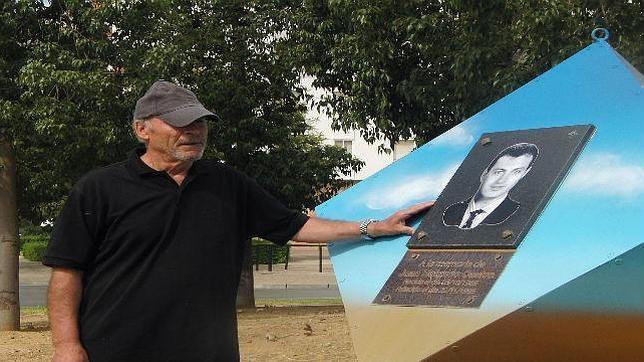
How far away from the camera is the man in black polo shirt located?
3.59 m

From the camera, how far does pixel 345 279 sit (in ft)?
15.2

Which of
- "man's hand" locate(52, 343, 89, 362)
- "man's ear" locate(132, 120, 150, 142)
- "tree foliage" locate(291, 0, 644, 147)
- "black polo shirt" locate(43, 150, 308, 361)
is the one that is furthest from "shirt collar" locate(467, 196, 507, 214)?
"tree foliage" locate(291, 0, 644, 147)

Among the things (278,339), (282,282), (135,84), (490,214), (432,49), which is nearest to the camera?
(490,214)

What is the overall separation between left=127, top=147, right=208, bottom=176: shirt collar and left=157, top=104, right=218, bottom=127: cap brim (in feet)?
0.62

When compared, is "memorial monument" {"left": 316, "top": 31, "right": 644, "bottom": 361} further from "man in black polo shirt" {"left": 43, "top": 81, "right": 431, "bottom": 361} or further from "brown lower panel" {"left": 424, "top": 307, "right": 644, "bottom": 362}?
"man in black polo shirt" {"left": 43, "top": 81, "right": 431, "bottom": 361}

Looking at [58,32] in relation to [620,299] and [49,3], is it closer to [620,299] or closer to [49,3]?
[49,3]

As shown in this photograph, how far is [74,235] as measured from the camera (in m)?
3.61

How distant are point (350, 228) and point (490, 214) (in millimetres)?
607

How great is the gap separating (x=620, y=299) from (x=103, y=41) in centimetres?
922

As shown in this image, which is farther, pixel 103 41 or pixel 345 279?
pixel 103 41

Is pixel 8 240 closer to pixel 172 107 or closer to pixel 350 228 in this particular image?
pixel 350 228

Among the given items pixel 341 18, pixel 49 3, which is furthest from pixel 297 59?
pixel 49 3

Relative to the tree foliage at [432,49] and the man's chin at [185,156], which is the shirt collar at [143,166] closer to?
the man's chin at [185,156]

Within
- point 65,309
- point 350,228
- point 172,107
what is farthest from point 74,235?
point 350,228
